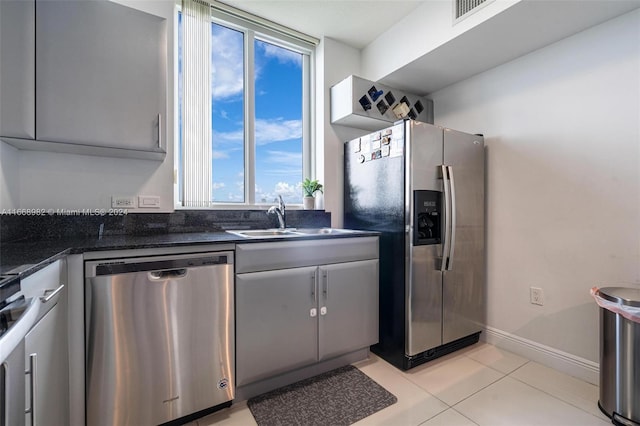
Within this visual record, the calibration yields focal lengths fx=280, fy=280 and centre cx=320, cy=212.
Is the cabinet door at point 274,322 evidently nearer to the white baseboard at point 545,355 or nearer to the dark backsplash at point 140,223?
the dark backsplash at point 140,223

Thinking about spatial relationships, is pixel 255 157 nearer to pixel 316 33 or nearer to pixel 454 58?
pixel 316 33

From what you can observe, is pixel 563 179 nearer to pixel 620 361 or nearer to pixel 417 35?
pixel 620 361

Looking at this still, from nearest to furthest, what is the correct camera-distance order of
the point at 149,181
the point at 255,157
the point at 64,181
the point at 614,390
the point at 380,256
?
the point at 614,390
the point at 64,181
the point at 149,181
the point at 380,256
the point at 255,157

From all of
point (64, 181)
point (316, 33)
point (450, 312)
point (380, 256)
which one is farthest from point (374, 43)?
point (64, 181)

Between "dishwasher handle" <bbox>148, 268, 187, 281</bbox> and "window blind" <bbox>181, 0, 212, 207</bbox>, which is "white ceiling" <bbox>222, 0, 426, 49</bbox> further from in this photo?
"dishwasher handle" <bbox>148, 268, 187, 281</bbox>

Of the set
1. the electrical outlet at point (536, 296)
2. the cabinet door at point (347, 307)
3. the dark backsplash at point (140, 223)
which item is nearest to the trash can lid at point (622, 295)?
the electrical outlet at point (536, 296)

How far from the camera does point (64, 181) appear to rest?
5.49 feet

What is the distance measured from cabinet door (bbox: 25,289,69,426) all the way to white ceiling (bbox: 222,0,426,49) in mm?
2435

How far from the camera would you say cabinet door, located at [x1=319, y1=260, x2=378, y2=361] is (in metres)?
1.86

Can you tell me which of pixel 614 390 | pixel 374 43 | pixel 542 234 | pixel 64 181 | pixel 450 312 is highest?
pixel 374 43

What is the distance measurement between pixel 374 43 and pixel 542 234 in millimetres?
2211

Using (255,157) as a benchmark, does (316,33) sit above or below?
above

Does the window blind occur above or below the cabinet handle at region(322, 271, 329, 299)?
above

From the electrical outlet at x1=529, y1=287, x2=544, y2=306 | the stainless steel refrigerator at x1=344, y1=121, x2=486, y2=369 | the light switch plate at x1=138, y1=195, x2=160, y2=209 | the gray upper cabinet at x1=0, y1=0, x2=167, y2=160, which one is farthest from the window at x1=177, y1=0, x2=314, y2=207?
the electrical outlet at x1=529, y1=287, x2=544, y2=306
